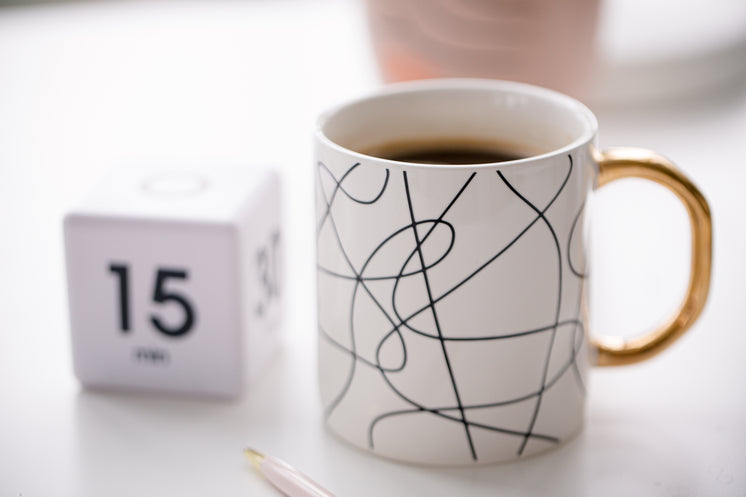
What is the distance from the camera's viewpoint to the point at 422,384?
0.48 metres

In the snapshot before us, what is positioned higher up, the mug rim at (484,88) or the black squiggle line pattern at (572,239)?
the mug rim at (484,88)

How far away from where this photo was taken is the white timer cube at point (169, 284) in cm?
53

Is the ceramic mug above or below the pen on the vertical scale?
above

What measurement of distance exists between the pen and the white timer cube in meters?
0.07

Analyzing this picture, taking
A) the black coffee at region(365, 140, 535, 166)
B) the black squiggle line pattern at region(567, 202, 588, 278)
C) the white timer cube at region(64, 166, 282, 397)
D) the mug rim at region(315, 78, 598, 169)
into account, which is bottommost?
the white timer cube at region(64, 166, 282, 397)

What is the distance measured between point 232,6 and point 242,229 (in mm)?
631

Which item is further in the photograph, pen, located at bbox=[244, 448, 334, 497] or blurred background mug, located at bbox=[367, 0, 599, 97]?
blurred background mug, located at bbox=[367, 0, 599, 97]

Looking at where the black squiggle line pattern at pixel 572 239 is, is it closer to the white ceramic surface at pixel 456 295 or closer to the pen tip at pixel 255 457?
the white ceramic surface at pixel 456 295

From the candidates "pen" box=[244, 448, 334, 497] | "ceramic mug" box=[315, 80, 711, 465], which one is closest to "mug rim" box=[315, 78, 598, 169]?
"ceramic mug" box=[315, 80, 711, 465]

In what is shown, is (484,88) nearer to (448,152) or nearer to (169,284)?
(448,152)

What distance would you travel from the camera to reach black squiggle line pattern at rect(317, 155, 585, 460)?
453 mm

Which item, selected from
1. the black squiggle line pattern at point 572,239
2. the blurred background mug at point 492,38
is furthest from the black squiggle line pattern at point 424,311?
the blurred background mug at point 492,38

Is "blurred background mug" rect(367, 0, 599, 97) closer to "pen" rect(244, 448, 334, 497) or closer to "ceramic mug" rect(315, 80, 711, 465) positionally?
"ceramic mug" rect(315, 80, 711, 465)

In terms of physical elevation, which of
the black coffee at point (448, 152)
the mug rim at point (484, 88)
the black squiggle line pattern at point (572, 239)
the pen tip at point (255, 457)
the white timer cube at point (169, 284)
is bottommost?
the pen tip at point (255, 457)
